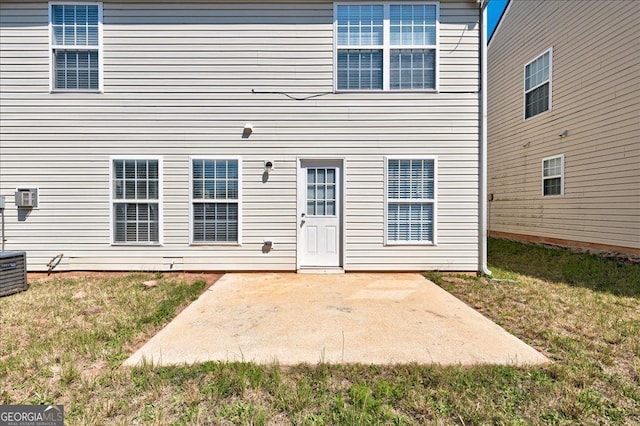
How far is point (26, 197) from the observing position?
5.33 m

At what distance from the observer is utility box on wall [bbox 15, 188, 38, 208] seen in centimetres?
532

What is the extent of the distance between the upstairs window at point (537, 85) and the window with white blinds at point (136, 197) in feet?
32.9

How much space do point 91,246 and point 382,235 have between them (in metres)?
5.28

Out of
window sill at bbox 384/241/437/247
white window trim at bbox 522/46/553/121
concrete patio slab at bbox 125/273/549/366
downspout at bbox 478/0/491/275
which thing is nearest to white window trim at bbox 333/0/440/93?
downspout at bbox 478/0/491/275

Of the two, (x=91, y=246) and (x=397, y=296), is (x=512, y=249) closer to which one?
(x=397, y=296)

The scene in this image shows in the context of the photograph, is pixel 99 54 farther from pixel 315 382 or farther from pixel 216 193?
pixel 315 382

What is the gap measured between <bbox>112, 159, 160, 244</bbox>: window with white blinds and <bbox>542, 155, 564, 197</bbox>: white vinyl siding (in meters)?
9.67

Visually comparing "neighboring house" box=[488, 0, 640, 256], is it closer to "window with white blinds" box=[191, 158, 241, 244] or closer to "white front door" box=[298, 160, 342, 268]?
"white front door" box=[298, 160, 342, 268]

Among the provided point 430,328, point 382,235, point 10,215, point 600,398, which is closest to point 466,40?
point 382,235

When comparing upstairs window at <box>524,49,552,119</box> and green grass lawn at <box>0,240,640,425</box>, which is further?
upstairs window at <box>524,49,552,119</box>

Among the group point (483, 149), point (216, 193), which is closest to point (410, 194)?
point (483, 149)

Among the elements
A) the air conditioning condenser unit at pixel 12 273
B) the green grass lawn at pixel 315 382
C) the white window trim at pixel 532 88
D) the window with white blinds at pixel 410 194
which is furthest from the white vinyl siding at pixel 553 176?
the air conditioning condenser unit at pixel 12 273

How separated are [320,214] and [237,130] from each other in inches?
84.5

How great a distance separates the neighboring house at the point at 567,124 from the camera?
653cm
